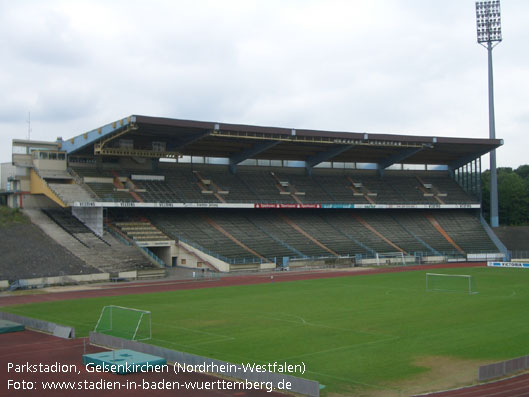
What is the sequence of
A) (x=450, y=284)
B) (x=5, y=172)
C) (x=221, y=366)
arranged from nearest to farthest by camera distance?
(x=221, y=366), (x=450, y=284), (x=5, y=172)

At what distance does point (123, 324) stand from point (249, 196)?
42.1 meters

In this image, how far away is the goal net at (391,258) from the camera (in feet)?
208

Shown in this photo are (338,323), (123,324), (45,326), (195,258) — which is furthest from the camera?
(195,258)

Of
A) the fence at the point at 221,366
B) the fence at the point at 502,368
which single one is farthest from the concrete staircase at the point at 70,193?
the fence at the point at 502,368

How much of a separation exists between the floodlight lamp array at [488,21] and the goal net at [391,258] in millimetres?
31253

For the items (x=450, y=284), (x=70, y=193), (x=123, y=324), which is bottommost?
(x=123, y=324)

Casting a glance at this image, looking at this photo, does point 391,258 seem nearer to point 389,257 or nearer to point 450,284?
point 389,257

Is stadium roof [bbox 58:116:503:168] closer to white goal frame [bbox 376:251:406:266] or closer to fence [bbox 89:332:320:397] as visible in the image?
white goal frame [bbox 376:251:406:266]

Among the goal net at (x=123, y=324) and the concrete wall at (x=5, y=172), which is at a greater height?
the concrete wall at (x=5, y=172)

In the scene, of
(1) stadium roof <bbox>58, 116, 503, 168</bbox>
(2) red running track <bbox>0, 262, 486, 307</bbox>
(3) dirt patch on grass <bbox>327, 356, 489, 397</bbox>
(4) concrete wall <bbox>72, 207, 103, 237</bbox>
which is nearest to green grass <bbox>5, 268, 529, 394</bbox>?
(3) dirt patch on grass <bbox>327, 356, 489, 397</bbox>

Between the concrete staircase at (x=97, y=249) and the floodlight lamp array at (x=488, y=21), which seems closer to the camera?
the concrete staircase at (x=97, y=249)

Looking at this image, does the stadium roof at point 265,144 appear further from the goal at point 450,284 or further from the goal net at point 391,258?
the goal at point 450,284

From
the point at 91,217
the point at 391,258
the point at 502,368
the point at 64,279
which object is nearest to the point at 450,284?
the point at 391,258

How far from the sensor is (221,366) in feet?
58.9
